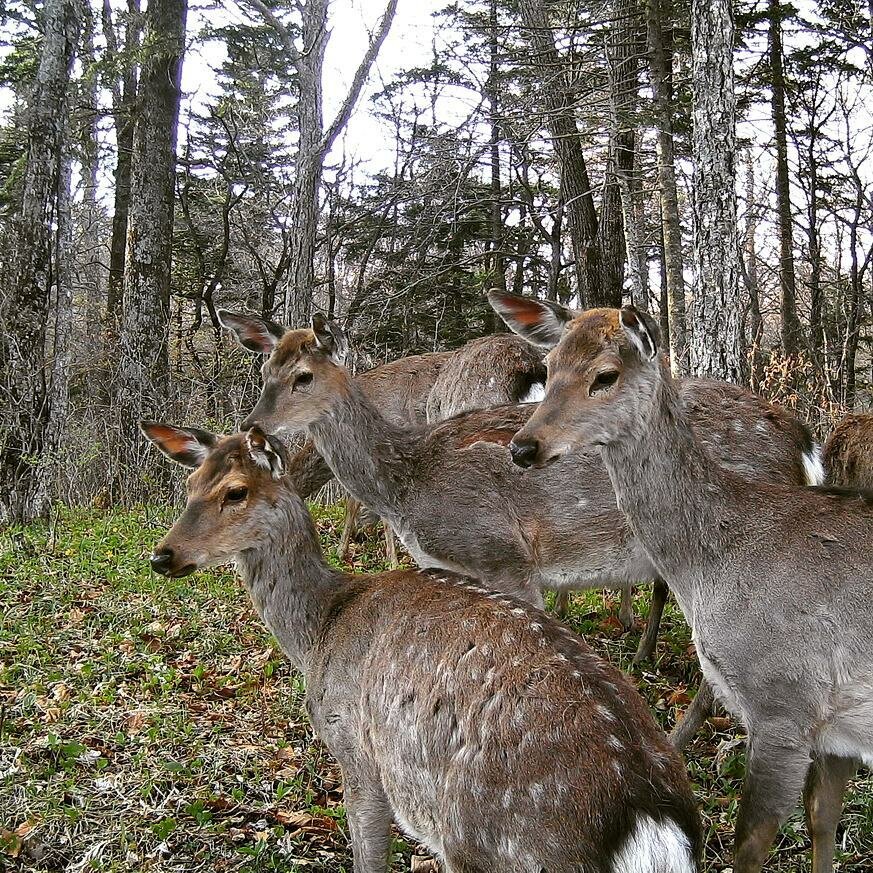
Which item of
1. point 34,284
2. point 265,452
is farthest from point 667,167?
point 265,452

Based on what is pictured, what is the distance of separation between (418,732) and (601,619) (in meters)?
4.09

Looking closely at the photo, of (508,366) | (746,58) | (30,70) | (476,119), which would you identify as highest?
(746,58)

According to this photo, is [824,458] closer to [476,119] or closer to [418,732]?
[418,732]

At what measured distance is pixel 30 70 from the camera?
48.8ft

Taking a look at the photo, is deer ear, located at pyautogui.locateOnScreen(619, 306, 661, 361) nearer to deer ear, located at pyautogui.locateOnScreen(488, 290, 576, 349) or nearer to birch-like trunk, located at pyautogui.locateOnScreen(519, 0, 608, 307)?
deer ear, located at pyautogui.locateOnScreen(488, 290, 576, 349)

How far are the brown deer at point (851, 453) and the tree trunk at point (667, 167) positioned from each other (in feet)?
18.1

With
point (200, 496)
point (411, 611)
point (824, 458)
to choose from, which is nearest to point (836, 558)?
point (411, 611)

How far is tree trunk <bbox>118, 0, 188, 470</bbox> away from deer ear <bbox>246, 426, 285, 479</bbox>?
8656 mm

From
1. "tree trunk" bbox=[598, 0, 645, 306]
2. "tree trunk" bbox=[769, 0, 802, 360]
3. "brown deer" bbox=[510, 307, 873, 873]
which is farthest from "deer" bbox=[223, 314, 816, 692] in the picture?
"tree trunk" bbox=[769, 0, 802, 360]

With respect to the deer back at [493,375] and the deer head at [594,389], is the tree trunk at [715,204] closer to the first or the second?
the deer back at [493,375]

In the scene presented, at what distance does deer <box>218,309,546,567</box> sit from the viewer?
7344 mm

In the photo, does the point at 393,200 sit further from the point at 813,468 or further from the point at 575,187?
the point at 813,468

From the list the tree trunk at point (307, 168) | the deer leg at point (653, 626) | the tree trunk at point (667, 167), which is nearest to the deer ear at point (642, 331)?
the deer leg at point (653, 626)

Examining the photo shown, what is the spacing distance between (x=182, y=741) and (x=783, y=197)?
1707 cm
